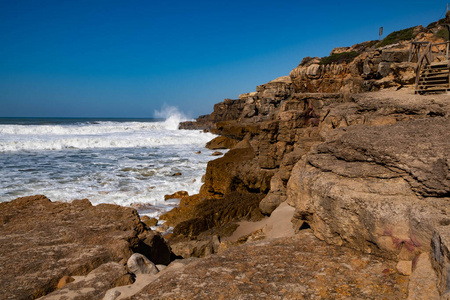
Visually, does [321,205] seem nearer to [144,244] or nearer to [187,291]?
[187,291]

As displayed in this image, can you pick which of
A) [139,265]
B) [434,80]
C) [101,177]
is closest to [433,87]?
[434,80]

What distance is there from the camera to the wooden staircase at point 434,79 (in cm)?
727

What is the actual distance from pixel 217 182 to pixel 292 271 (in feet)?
29.0

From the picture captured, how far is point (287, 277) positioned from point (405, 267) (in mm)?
996

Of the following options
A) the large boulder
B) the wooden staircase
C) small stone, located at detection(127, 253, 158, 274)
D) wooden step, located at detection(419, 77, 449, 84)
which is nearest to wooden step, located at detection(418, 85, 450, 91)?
the wooden staircase

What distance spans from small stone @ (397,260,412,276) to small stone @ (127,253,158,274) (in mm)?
2795

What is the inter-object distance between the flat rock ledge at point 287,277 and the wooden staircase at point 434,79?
636 cm

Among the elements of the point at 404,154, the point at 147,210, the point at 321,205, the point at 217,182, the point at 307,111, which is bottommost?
the point at 147,210

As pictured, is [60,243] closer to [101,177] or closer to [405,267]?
[405,267]

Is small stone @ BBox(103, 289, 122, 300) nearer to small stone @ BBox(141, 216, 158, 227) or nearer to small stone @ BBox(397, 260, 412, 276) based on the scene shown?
small stone @ BBox(397, 260, 412, 276)

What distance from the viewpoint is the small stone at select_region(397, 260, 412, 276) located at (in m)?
2.40

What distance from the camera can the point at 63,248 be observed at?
3961 millimetres

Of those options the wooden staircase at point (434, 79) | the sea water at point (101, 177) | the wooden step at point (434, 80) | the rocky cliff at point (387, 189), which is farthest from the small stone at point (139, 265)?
the wooden step at point (434, 80)

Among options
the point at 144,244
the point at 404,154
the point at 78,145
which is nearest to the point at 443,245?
the point at 404,154
